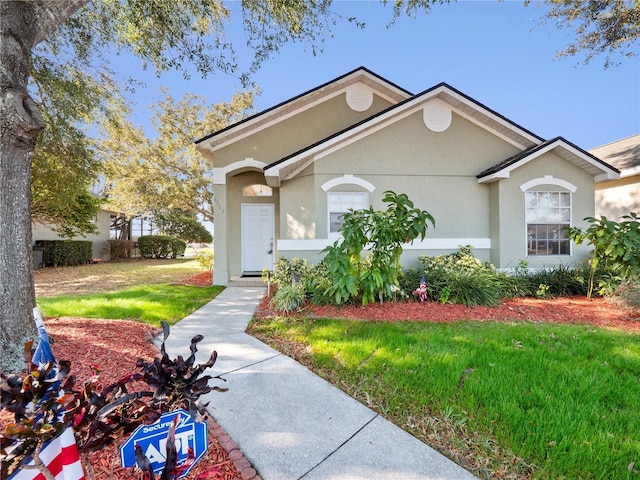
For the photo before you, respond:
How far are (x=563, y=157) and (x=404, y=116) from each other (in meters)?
4.64

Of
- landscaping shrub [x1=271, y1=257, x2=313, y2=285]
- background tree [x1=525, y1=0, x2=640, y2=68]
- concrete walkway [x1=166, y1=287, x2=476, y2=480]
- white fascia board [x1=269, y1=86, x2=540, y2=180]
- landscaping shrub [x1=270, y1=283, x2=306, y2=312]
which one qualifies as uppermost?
background tree [x1=525, y1=0, x2=640, y2=68]

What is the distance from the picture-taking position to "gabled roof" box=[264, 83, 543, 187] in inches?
316

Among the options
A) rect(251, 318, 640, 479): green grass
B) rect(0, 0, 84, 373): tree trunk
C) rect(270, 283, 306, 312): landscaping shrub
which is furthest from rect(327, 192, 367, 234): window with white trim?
rect(0, 0, 84, 373): tree trunk

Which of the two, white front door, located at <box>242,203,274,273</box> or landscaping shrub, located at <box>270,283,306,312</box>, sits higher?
white front door, located at <box>242,203,274,273</box>

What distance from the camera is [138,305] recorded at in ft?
21.7

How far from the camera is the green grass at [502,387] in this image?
2314 mm

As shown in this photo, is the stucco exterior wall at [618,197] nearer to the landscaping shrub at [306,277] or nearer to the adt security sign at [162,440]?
the landscaping shrub at [306,277]

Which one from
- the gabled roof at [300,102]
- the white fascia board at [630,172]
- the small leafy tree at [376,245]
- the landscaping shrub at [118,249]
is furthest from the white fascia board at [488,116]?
the landscaping shrub at [118,249]

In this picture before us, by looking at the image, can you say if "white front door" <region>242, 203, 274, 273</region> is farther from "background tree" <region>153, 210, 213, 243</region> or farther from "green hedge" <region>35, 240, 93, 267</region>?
"background tree" <region>153, 210, 213, 243</region>

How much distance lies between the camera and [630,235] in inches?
261

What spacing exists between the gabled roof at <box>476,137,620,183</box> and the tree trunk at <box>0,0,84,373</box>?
30.5ft

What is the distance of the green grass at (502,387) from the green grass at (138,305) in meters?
2.27

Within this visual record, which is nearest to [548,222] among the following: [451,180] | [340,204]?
[451,180]

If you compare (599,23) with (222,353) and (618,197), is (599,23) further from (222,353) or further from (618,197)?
(222,353)
